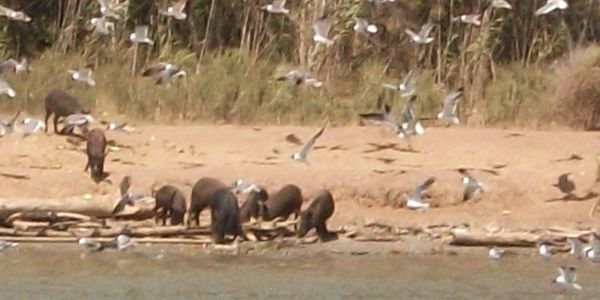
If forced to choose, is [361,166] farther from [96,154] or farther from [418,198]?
[96,154]

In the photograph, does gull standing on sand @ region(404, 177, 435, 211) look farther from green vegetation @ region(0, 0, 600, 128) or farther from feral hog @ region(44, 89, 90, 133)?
feral hog @ region(44, 89, 90, 133)

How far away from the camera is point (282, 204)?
1734 centimetres

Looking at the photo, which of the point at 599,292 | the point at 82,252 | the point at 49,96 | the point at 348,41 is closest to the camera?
the point at 599,292

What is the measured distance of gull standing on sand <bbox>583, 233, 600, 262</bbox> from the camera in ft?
52.9

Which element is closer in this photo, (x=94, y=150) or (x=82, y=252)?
Answer: (x=82, y=252)

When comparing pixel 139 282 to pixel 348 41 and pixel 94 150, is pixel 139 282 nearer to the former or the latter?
pixel 94 150

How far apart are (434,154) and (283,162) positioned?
59.7 inches

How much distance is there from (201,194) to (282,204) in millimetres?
757

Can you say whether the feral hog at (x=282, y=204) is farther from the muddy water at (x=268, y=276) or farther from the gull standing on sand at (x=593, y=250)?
the gull standing on sand at (x=593, y=250)

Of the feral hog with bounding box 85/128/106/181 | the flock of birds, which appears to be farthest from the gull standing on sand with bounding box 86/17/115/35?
the feral hog with bounding box 85/128/106/181

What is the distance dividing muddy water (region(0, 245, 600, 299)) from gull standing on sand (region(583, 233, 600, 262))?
0.15 m

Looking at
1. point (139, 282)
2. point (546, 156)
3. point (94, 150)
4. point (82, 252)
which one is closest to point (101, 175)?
point (94, 150)

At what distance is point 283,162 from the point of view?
61.3ft

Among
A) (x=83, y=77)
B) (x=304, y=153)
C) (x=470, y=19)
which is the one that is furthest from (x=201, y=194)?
(x=470, y=19)
